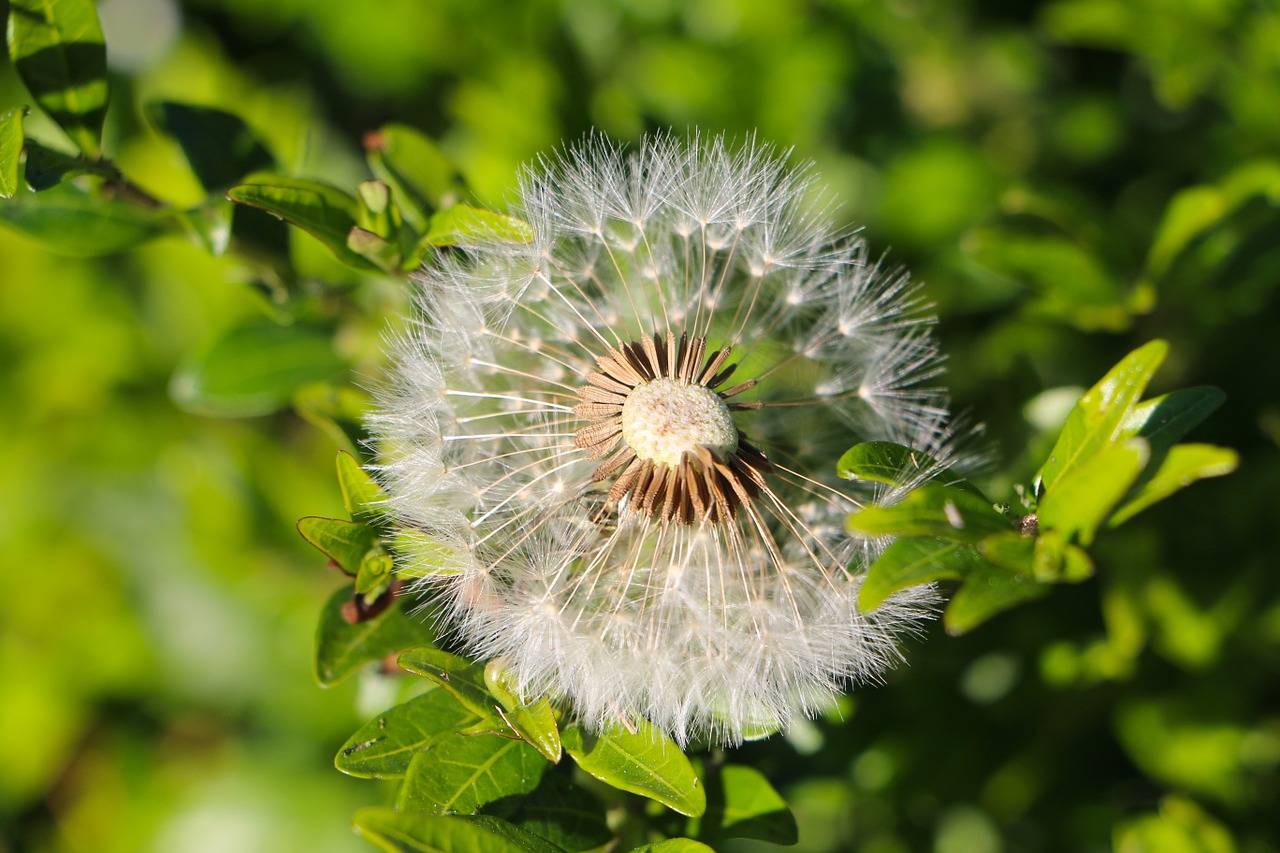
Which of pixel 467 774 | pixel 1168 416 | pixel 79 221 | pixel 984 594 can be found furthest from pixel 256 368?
pixel 1168 416

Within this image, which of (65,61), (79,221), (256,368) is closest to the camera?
(65,61)

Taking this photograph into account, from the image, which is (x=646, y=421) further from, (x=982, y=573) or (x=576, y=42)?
(x=576, y=42)

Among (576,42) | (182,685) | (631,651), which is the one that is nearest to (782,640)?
(631,651)

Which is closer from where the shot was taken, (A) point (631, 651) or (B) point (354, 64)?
(A) point (631, 651)

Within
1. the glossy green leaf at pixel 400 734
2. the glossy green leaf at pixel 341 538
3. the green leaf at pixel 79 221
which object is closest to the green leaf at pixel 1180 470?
the glossy green leaf at pixel 400 734

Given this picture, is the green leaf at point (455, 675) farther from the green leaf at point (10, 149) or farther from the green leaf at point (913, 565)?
the green leaf at point (10, 149)

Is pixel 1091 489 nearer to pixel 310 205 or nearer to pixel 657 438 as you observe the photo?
pixel 657 438
